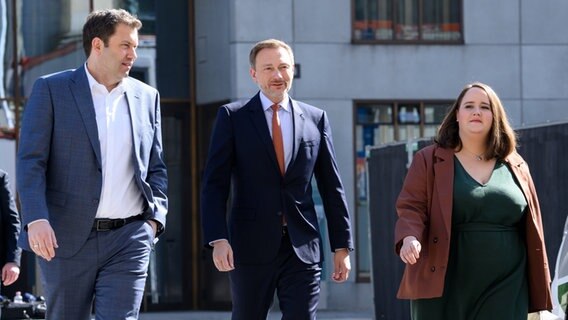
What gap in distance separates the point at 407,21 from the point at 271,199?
44.0 ft

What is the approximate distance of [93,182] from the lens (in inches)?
288

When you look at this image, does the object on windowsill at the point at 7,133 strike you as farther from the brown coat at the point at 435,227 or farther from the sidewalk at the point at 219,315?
the brown coat at the point at 435,227

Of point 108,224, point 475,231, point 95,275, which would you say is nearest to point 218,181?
point 108,224

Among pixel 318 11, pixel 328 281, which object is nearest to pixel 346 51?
pixel 318 11

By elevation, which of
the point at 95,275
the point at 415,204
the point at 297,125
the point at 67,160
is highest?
the point at 297,125

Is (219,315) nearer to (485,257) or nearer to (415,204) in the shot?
(415,204)

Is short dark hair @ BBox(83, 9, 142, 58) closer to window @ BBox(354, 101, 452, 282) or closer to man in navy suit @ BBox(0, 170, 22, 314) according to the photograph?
man in navy suit @ BBox(0, 170, 22, 314)

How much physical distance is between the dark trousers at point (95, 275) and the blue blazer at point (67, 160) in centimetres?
7

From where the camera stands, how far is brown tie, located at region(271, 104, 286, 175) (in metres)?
8.12

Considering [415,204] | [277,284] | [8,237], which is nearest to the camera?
[415,204]

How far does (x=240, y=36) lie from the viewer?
20.4 meters

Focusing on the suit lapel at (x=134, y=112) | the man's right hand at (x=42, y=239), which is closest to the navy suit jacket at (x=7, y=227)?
the suit lapel at (x=134, y=112)

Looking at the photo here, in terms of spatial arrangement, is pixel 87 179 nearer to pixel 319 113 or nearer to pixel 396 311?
pixel 319 113

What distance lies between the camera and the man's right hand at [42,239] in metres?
7.02
